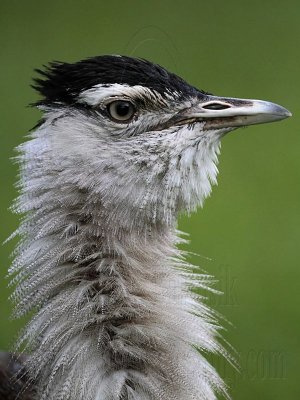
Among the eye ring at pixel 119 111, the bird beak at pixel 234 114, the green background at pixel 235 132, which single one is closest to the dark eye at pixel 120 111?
the eye ring at pixel 119 111

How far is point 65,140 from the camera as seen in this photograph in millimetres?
1530

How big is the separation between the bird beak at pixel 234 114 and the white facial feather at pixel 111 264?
0.08 ft

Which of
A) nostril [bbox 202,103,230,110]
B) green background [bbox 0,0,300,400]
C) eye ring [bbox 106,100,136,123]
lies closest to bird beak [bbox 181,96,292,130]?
nostril [bbox 202,103,230,110]

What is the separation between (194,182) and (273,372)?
1.61 metres

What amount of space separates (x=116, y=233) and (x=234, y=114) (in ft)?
1.08

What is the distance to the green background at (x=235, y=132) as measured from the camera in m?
3.02

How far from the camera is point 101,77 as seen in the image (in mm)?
1521

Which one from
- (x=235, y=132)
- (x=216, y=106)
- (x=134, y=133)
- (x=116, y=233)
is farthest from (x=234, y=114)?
(x=235, y=132)

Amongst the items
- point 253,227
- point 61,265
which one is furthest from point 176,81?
point 253,227

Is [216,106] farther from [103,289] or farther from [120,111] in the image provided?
[103,289]

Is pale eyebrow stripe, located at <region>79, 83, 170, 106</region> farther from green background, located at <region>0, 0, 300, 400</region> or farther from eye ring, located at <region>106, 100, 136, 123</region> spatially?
green background, located at <region>0, 0, 300, 400</region>

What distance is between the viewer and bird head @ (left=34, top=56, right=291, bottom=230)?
4.84 ft

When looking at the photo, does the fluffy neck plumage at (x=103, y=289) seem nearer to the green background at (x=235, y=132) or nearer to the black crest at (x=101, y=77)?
the black crest at (x=101, y=77)

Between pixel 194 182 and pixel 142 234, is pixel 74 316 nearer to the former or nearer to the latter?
pixel 142 234
